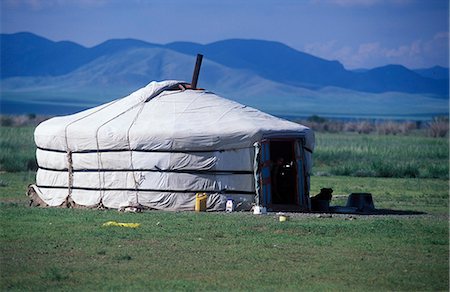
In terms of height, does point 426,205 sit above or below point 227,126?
below

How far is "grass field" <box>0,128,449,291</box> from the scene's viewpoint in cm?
1331

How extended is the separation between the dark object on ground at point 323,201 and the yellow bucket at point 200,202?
2442mm

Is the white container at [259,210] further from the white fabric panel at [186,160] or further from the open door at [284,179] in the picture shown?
the white fabric panel at [186,160]

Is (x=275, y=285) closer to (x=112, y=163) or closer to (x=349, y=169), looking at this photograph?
(x=112, y=163)

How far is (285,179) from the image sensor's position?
21.7 metres

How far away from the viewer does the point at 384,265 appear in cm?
1455

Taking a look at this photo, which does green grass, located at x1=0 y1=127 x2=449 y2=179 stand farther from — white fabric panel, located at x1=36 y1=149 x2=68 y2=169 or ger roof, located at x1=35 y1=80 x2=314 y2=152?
ger roof, located at x1=35 y1=80 x2=314 y2=152

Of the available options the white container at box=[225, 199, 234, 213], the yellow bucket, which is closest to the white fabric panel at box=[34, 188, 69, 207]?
the yellow bucket

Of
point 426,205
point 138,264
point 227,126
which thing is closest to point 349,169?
point 426,205

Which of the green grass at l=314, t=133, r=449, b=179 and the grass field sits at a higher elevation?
the grass field

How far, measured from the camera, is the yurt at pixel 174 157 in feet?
67.4

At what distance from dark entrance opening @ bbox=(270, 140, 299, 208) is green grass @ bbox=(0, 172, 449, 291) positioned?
1.70 metres

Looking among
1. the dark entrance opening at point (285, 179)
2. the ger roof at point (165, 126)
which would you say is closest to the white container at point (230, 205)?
the ger roof at point (165, 126)

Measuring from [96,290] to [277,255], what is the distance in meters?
3.35
